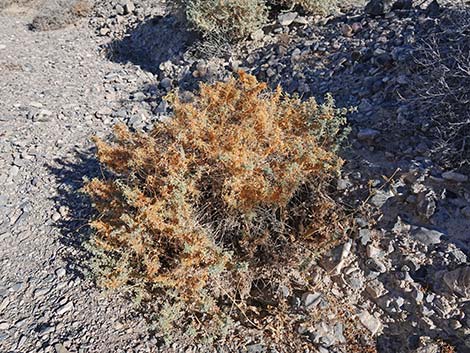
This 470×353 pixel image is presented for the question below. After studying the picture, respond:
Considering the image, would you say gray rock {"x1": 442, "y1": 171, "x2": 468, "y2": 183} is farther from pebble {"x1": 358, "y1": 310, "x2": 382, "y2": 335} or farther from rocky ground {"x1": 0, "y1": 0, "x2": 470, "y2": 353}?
pebble {"x1": 358, "y1": 310, "x2": 382, "y2": 335}

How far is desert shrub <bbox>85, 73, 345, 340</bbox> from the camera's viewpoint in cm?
283

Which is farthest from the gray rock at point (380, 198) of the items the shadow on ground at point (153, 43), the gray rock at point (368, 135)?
the shadow on ground at point (153, 43)

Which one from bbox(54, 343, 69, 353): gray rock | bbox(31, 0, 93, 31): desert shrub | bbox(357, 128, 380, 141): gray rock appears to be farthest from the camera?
bbox(31, 0, 93, 31): desert shrub

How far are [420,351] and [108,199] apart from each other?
2.36m

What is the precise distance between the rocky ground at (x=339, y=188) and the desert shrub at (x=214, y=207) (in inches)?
9.0

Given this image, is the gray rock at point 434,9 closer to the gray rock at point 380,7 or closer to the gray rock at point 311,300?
the gray rock at point 380,7

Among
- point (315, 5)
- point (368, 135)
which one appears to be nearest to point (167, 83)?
point (315, 5)

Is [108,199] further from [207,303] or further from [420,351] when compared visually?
[420,351]

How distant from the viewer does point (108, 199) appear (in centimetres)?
321

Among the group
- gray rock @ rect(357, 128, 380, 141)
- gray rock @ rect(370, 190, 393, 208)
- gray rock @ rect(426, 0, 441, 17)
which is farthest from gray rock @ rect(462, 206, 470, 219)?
gray rock @ rect(426, 0, 441, 17)

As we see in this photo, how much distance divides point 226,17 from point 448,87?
3033 millimetres

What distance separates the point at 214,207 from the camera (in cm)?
313

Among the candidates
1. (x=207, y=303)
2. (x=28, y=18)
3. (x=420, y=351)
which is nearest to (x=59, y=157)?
(x=207, y=303)

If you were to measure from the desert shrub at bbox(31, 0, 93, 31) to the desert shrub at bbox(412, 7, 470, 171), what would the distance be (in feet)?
20.9
